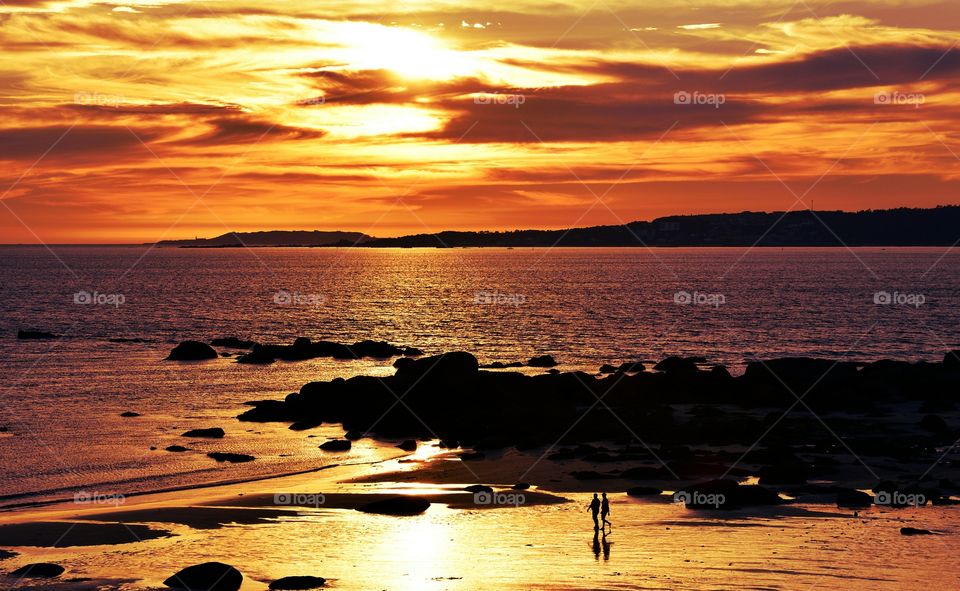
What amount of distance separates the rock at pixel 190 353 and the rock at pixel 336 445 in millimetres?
35871

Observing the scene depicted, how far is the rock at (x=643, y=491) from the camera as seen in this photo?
1242 inches

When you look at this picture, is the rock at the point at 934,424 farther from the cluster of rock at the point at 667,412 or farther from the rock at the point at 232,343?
the rock at the point at 232,343

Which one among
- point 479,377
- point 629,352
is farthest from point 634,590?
point 629,352

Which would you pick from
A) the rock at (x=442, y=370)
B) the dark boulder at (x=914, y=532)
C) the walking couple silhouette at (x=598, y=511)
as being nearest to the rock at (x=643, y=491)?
the walking couple silhouette at (x=598, y=511)

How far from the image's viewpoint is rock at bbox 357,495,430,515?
29.5 m

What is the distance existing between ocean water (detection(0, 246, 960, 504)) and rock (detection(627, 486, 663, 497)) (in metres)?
12.6

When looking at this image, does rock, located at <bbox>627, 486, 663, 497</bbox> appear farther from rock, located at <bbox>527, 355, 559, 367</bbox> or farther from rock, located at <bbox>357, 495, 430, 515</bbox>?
rock, located at <bbox>527, 355, 559, 367</bbox>

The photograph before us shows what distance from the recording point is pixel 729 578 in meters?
21.8

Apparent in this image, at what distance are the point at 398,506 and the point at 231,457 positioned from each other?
1186cm

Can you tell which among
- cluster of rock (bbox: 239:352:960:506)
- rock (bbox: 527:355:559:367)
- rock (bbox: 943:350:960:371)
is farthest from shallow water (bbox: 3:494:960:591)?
rock (bbox: 527:355:559:367)

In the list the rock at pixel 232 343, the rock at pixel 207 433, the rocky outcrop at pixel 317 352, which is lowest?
the rock at pixel 207 433

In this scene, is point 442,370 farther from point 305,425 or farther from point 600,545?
point 600,545

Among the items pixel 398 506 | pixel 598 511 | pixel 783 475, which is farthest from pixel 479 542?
pixel 783 475

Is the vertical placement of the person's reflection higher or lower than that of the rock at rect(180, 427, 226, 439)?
lower
